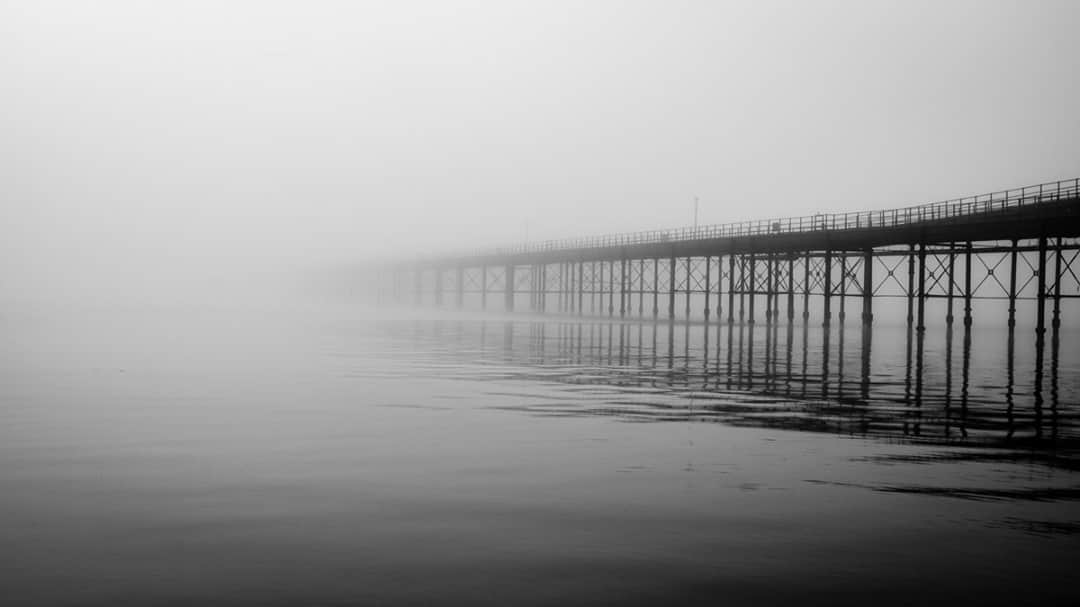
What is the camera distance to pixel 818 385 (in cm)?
1955

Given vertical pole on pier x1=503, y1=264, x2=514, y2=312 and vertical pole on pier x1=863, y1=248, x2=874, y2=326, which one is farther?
vertical pole on pier x1=503, y1=264, x2=514, y2=312

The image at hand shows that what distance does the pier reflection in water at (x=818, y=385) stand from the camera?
13.3m

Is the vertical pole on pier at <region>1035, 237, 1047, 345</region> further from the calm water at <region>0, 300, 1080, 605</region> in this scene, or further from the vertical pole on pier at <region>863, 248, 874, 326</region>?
the calm water at <region>0, 300, 1080, 605</region>

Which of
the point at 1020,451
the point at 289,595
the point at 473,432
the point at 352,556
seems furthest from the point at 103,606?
the point at 1020,451

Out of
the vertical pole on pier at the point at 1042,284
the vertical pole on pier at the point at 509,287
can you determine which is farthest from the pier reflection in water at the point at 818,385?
the vertical pole on pier at the point at 509,287

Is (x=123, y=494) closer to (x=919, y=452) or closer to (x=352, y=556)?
(x=352, y=556)

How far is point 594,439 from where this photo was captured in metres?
11.5

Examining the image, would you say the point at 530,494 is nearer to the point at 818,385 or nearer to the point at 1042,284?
the point at 818,385

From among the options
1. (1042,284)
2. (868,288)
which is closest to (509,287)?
(868,288)

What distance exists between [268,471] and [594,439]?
3.93m

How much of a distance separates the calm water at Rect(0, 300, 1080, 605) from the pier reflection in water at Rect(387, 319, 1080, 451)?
0.47ft

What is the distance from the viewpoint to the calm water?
5.66 metres

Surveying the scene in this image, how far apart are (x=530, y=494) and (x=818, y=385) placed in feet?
41.6

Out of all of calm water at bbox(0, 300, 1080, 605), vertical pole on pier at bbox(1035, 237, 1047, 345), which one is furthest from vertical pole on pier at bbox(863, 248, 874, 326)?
calm water at bbox(0, 300, 1080, 605)
